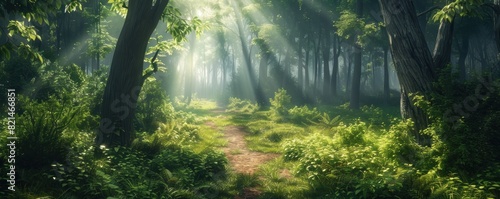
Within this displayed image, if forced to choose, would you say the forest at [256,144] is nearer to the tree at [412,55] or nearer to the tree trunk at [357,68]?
the tree at [412,55]

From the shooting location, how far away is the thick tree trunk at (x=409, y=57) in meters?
6.95

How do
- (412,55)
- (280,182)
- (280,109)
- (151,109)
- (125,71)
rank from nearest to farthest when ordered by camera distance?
(280,182) → (412,55) → (125,71) → (151,109) → (280,109)

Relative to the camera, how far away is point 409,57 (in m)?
7.07

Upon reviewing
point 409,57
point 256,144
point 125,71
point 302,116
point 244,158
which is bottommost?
point 244,158

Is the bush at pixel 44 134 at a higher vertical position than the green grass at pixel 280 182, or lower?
higher

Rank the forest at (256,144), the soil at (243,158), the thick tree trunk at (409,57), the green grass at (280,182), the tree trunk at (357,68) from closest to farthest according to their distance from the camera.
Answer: the forest at (256,144) < the green grass at (280,182) < the soil at (243,158) < the thick tree trunk at (409,57) < the tree trunk at (357,68)

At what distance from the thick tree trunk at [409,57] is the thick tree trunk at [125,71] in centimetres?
601

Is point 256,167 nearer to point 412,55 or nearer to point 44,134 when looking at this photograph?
point 412,55

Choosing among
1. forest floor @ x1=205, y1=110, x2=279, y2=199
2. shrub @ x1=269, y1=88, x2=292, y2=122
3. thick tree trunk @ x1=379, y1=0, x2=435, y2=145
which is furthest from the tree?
shrub @ x1=269, y1=88, x2=292, y2=122

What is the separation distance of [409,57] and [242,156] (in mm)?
5397

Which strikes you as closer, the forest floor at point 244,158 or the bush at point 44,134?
the bush at point 44,134

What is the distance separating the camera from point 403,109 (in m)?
7.36

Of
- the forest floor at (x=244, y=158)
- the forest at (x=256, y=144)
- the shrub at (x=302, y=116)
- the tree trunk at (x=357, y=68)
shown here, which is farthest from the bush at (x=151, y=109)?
the tree trunk at (x=357, y=68)

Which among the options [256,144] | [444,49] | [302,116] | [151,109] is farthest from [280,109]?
[444,49]
